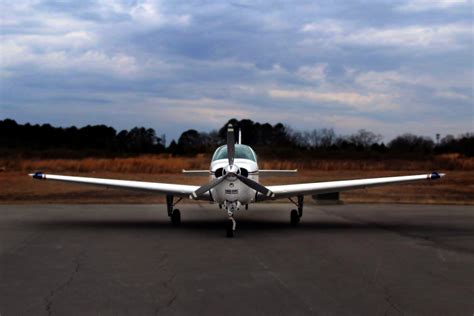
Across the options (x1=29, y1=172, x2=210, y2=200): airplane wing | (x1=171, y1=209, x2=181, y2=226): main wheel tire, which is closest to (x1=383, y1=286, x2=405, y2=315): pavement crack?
(x1=29, y1=172, x2=210, y2=200): airplane wing

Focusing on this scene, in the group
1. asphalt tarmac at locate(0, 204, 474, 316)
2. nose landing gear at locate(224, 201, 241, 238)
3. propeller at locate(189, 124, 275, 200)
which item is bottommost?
asphalt tarmac at locate(0, 204, 474, 316)

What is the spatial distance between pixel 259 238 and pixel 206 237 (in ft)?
3.64

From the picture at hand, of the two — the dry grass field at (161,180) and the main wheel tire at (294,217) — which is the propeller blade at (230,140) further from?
the dry grass field at (161,180)

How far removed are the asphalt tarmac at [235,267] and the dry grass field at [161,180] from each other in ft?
16.9

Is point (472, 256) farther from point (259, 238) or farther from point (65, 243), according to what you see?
point (65, 243)

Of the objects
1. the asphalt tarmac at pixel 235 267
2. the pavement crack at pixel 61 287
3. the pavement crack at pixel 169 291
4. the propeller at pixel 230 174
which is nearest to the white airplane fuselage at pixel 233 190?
the propeller at pixel 230 174

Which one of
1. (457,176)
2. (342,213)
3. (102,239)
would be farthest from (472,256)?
(457,176)

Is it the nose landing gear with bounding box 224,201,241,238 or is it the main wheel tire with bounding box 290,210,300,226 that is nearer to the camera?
the nose landing gear with bounding box 224,201,241,238

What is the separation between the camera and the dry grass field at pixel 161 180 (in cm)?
2505

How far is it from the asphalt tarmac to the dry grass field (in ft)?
16.9

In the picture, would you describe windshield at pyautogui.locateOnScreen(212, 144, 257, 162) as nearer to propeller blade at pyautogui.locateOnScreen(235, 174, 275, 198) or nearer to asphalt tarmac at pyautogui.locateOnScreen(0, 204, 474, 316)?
propeller blade at pyautogui.locateOnScreen(235, 174, 275, 198)

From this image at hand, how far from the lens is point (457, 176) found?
38156 mm

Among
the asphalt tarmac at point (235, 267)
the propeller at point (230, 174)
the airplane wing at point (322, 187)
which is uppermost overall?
the propeller at point (230, 174)

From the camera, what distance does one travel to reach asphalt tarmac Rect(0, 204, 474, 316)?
609 cm
